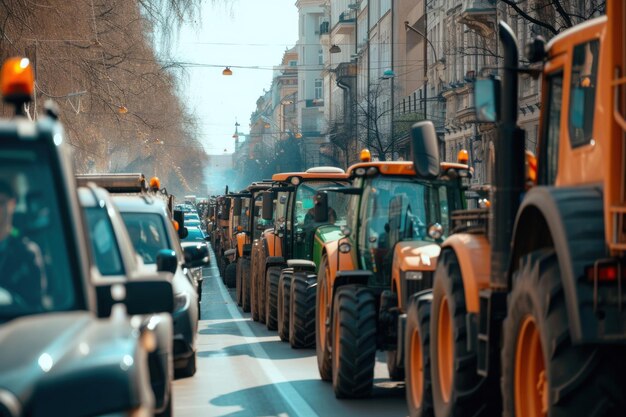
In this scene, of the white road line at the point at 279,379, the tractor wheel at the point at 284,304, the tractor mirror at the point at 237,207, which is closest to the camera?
the white road line at the point at 279,379

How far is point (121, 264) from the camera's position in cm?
828

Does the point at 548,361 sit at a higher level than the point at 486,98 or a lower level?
lower

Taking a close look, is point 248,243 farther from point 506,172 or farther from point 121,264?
point 121,264

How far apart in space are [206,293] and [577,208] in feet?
99.9

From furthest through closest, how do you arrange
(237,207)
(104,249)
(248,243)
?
1. (237,207)
2. (248,243)
3. (104,249)

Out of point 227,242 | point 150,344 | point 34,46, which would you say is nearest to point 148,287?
point 150,344

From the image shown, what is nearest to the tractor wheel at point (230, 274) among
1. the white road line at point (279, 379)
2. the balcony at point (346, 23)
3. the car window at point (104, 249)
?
the white road line at point (279, 379)

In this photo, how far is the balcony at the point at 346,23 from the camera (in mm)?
113225

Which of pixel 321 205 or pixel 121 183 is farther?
pixel 121 183

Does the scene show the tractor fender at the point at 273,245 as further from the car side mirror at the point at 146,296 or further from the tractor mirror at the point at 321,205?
the car side mirror at the point at 146,296

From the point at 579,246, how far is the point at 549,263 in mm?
383

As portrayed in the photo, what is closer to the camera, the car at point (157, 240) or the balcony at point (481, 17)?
the car at point (157, 240)

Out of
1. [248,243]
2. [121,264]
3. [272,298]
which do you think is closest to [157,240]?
[121,264]

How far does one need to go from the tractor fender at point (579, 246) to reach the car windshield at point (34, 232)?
100 inches
